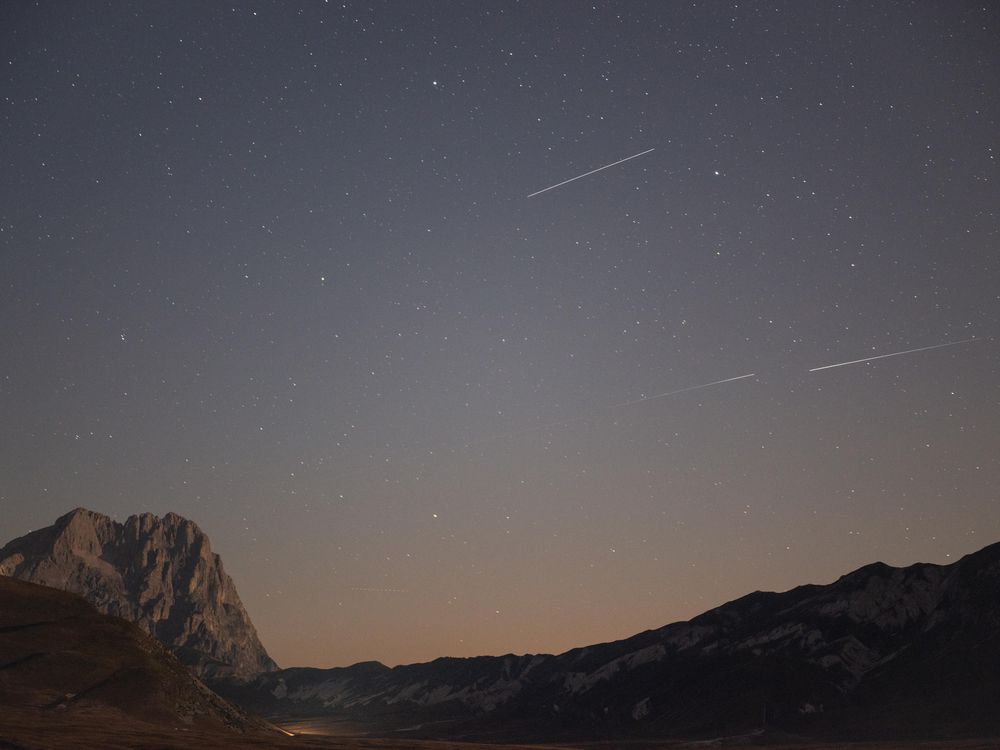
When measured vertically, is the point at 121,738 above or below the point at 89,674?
below

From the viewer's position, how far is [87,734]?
3388 inches

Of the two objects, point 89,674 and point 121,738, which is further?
point 89,674

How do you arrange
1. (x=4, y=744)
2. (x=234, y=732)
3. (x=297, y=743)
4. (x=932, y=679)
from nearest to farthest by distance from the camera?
(x=4, y=744) < (x=297, y=743) < (x=234, y=732) < (x=932, y=679)

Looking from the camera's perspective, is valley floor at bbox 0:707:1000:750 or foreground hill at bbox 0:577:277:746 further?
foreground hill at bbox 0:577:277:746

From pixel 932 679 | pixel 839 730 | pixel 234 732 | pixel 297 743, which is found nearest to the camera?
pixel 297 743

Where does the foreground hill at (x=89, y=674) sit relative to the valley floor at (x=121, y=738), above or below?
above

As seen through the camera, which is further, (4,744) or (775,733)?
(775,733)

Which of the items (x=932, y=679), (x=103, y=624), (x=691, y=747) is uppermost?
(x=103, y=624)

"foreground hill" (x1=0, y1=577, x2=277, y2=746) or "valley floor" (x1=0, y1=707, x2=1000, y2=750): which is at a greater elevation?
"foreground hill" (x1=0, y1=577, x2=277, y2=746)

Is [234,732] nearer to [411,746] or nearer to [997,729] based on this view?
[411,746]

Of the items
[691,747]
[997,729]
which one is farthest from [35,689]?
[997,729]

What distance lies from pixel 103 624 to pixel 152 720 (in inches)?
1468

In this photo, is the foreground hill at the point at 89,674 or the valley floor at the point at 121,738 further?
the foreground hill at the point at 89,674

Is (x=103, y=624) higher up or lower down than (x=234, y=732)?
higher up
